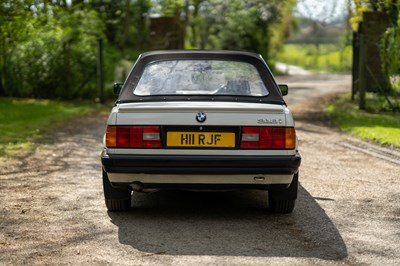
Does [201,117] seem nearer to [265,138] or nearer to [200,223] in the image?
[265,138]

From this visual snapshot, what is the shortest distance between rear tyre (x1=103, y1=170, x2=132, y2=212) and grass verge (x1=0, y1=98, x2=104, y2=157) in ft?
15.6

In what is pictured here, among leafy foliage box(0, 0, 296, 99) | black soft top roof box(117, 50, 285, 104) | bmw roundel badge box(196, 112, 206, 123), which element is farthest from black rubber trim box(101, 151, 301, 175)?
leafy foliage box(0, 0, 296, 99)

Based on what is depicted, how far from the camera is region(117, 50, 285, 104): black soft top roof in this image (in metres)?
6.22

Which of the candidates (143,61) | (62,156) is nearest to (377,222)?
(143,61)

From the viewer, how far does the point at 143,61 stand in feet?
22.7

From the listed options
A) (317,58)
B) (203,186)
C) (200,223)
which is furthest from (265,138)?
(317,58)

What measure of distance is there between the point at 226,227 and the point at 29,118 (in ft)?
36.9

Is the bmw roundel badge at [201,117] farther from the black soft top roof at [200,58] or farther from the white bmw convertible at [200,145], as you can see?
the black soft top roof at [200,58]

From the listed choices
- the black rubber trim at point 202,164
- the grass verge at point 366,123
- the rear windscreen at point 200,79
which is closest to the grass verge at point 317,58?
the grass verge at point 366,123

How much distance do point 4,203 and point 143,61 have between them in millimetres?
2103

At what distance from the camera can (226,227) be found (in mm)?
6004

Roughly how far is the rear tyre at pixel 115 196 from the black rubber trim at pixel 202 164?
47cm

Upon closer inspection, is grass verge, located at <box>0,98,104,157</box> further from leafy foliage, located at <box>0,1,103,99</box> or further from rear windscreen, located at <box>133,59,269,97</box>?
rear windscreen, located at <box>133,59,269,97</box>

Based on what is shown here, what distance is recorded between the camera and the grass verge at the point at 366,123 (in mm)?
12102
